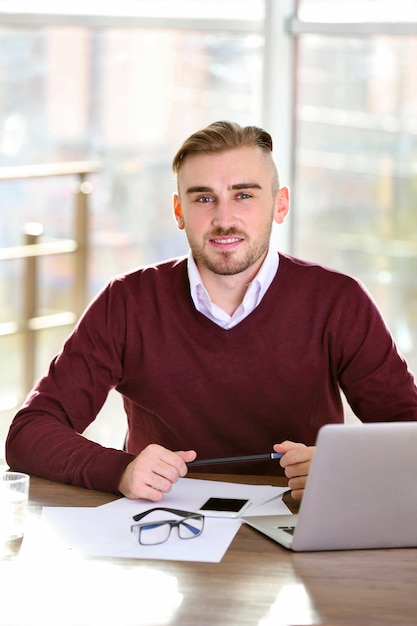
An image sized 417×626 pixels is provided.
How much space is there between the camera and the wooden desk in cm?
137

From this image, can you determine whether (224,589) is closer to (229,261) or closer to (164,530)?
(164,530)

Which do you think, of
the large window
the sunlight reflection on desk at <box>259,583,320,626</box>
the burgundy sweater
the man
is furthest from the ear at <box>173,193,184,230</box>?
the large window

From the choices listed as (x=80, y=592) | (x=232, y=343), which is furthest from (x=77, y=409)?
(x=80, y=592)

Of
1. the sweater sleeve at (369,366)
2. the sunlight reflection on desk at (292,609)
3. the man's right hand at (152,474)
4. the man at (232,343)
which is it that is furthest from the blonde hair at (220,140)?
the sunlight reflection on desk at (292,609)

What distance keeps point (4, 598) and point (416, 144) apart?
2289 millimetres

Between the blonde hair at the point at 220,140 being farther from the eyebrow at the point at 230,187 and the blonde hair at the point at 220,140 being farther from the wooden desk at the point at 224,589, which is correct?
the wooden desk at the point at 224,589

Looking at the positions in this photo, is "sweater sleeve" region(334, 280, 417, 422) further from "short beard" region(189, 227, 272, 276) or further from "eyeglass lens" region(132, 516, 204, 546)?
"eyeglass lens" region(132, 516, 204, 546)

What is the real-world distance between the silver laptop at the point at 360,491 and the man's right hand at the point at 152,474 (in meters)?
0.28

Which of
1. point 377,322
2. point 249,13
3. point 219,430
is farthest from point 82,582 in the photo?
point 249,13

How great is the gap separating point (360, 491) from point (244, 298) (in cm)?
76

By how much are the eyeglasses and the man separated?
1.73ft

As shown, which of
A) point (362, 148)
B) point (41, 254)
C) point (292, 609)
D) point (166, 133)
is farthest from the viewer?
point (41, 254)

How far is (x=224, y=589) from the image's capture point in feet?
4.81

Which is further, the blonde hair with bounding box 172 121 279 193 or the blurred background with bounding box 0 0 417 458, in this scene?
the blurred background with bounding box 0 0 417 458
